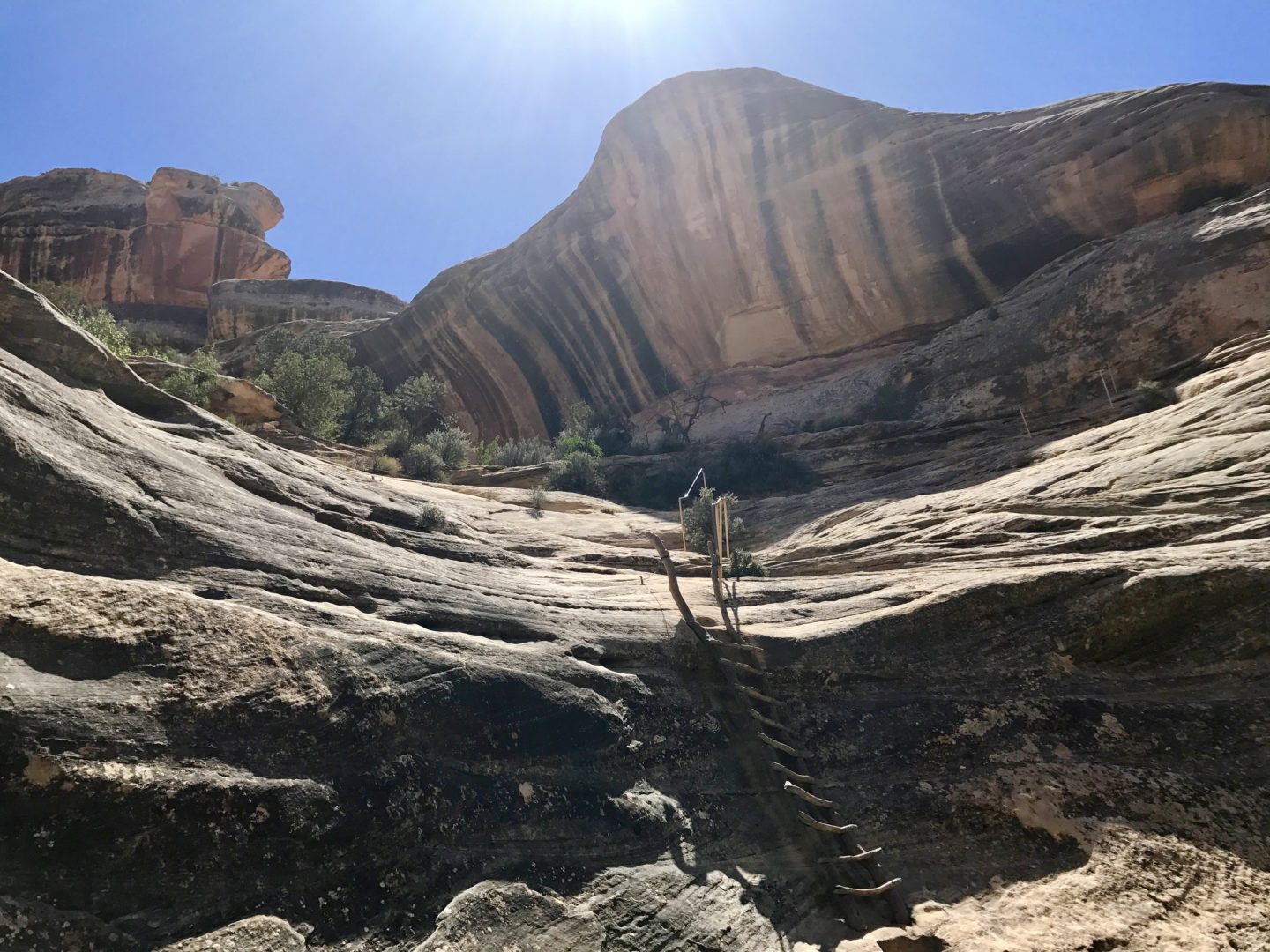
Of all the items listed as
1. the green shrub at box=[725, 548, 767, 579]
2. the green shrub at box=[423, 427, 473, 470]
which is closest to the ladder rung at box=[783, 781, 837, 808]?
the green shrub at box=[725, 548, 767, 579]

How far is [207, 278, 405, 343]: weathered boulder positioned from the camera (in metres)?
38.6

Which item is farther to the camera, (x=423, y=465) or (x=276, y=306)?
(x=276, y=306)

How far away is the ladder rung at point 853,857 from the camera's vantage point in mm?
5461

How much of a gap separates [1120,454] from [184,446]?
11.0 meters

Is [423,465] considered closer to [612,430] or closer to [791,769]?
[612,430]

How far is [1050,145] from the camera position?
21.3 metres

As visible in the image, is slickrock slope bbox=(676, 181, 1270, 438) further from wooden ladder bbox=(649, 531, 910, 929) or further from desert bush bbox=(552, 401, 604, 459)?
wooden ladder bbox=(649, 531, 910, 929)

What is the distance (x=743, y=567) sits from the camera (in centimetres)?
1077

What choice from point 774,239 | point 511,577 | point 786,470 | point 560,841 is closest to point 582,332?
point 774,239

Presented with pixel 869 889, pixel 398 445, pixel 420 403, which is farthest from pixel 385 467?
pixel 869 889

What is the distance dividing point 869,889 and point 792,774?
0.97m

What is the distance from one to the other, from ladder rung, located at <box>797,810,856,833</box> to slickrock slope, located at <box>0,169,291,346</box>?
42675 millimetres

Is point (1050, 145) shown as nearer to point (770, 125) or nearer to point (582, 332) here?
point (770, 125)

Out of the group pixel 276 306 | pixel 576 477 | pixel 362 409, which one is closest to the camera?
pixel 576 477
